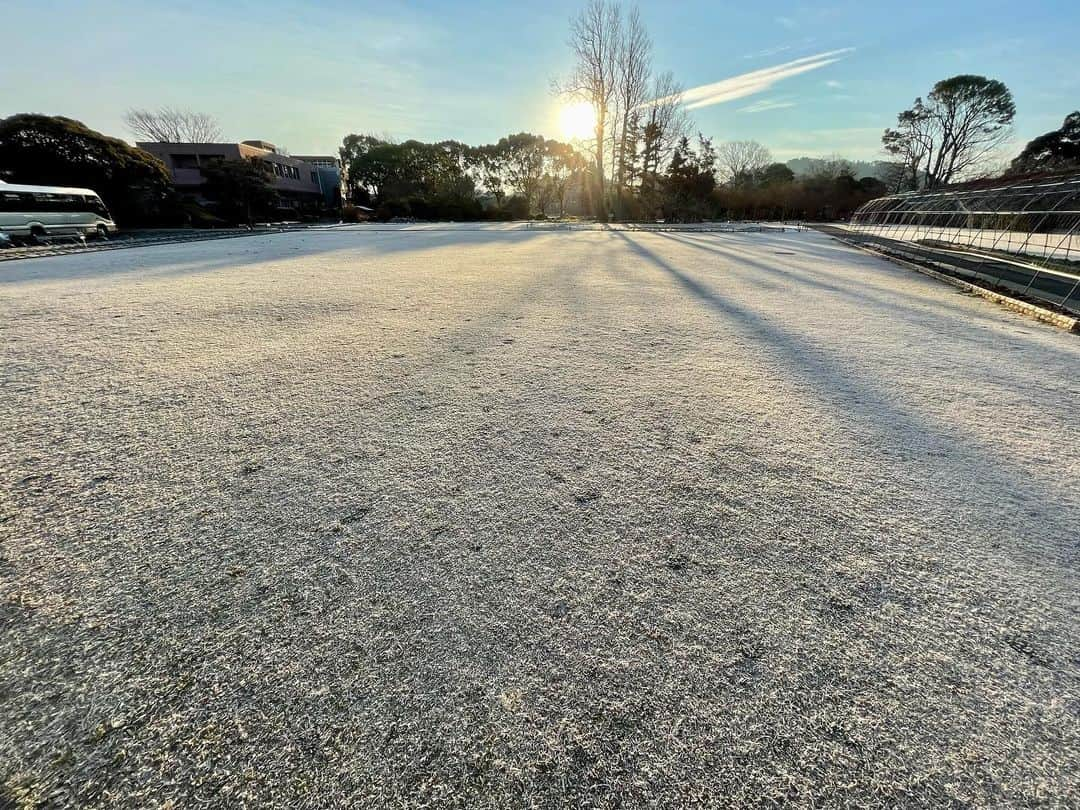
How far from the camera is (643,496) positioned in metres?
1.75

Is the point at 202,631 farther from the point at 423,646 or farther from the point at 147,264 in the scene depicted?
the point at 147,264

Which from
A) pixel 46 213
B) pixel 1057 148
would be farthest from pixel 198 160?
pixel 1057 148

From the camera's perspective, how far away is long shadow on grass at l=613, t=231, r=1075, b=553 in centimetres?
185

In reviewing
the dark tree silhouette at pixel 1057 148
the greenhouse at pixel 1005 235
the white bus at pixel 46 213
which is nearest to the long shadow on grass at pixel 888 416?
the greenhouse at pixel 1005 235

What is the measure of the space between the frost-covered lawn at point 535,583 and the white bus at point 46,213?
15.8 meters

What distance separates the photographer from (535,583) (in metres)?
1.34

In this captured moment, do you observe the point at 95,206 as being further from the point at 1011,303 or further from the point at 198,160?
A: the point at 1011,303

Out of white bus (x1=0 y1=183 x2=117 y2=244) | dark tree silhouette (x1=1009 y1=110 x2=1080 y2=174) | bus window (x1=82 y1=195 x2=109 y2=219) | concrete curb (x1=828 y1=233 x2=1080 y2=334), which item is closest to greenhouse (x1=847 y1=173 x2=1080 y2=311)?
concrete curb (x1=828 y1=233 x2=1080 y2=334)

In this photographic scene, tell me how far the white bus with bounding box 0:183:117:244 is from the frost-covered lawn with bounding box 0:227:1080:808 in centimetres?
1583

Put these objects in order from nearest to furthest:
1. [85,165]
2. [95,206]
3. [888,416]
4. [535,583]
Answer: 1. [535,583]
2. [888,416]
3. [95,206]
4. [85,165]

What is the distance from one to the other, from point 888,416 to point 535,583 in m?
2.24

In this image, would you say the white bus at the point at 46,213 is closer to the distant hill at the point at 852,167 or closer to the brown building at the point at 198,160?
the brown building at the point at 198,160

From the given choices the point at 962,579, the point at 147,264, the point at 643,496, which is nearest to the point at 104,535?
the point at 643,496

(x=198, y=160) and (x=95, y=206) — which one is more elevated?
(x=198, y=160)
